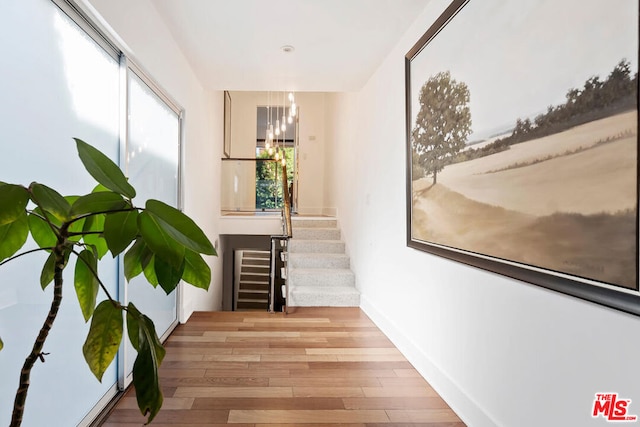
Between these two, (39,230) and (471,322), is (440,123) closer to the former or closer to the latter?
(471,322)

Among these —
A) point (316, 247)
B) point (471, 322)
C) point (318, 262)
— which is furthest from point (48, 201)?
point (316, 247)

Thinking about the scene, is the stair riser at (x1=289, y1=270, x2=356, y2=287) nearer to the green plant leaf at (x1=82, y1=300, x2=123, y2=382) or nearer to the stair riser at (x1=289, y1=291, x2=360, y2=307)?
the stair riser at (x1=289, y1=291, x2=360, y2=307)

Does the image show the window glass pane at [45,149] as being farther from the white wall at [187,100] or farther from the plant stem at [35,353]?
the plant stem at [35,353]

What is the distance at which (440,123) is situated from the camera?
2.49 meters

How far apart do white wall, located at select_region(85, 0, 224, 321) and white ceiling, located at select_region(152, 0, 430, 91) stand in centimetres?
18

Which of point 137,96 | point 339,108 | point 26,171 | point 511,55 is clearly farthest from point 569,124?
point 339,108

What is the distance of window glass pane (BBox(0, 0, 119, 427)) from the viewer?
1396mm

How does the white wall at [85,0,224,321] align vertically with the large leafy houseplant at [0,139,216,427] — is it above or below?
above

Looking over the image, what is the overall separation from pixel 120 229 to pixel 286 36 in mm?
3013

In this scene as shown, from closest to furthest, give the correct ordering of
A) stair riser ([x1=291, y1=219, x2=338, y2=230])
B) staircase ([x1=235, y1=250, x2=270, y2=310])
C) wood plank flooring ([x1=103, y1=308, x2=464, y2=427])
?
wood plank flooring ([x1=103, y1=308, x2=464, y2=427]), stair riser ([x1=291, y1=219, x2=338, y2=230]), staircase ([x1=235, y1=250, x2=270, y2=310])

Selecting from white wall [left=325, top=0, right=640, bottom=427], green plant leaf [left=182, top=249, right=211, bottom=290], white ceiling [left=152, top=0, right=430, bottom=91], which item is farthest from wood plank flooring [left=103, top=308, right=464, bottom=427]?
white ceiling [left=152, top=0, right=430, bottom=91]

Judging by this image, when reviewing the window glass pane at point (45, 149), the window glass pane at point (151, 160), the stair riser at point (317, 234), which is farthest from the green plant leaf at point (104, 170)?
Answer: the stair riser at point (317, 234)

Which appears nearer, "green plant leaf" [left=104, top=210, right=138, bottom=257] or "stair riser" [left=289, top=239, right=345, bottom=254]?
"green plant leaf" [left=104, top=210, right=138, bottom=257]

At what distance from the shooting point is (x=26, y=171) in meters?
1.48
